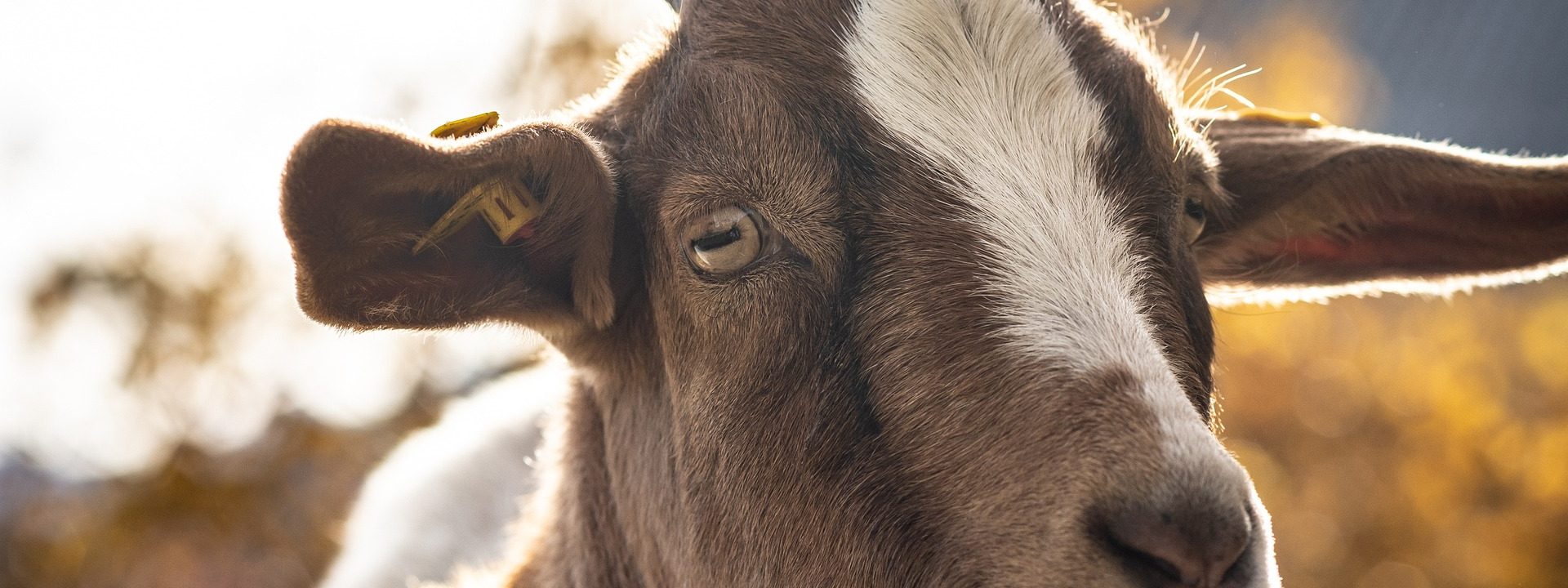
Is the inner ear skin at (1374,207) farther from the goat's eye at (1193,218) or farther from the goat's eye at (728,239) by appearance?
the goat's eye at (728,239)

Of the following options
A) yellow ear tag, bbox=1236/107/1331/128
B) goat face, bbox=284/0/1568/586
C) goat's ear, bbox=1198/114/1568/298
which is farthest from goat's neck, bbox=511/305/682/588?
yellow ear tag, bbox=1236/107/1331/128

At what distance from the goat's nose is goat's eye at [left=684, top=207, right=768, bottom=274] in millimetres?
962

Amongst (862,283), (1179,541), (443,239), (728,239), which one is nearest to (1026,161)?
(862,283)

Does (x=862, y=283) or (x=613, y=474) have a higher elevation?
(x=862, y=283)

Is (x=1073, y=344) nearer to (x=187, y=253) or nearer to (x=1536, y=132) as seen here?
(x=1536, y=132)

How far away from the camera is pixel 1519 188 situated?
10.6 ft

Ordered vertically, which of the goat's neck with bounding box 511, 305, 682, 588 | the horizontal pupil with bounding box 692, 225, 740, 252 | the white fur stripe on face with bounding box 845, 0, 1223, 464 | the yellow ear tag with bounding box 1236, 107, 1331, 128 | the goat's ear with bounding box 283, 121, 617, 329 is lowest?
the goat's neck with bounding box 511, 305, 682, 588

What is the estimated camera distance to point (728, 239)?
8.41 feet

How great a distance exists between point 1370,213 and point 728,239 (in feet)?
6.88

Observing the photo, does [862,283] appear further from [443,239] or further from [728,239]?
[443,239]

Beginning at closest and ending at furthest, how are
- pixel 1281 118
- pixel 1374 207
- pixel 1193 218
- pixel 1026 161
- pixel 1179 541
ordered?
pixel 1179 541
pixel 1026 161
pixel 1193 218
pixel 1374 207
pixel 1281 118

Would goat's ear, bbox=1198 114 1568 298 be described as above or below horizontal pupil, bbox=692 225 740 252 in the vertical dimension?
above

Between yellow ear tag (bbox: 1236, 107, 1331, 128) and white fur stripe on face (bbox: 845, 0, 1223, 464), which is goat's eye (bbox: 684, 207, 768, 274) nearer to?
white fur stripe on face (bbox: 845, 0, 1223, 464)

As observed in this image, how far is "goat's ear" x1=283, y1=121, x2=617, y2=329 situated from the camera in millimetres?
2236
